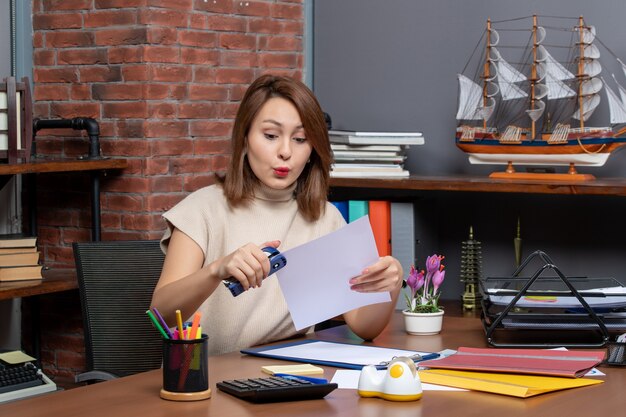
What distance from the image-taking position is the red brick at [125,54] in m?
3.15

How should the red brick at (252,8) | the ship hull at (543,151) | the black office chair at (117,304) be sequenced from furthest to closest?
1. the red brick at (252,8)
2. the ship hull at (543,151)
3. the black office chair at (117,304)

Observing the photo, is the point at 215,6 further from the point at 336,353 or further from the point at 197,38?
the point at 336,353

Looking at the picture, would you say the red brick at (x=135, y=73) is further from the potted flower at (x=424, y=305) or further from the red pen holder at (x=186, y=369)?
the red pen holder at (x=186, y=369)

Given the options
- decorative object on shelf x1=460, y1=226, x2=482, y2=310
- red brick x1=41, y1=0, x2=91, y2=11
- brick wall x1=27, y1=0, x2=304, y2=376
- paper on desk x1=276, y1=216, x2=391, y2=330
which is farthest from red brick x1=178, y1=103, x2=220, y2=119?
paper on desk x1=276, y1=216, x2=391, y2=330

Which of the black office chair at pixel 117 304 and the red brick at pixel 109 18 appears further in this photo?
the red brick at pixel 109 18

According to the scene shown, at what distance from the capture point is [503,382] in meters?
1.78

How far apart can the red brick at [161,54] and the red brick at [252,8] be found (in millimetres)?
343

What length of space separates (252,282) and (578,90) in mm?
1645

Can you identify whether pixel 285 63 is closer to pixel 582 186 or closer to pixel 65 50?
pixel 65 50

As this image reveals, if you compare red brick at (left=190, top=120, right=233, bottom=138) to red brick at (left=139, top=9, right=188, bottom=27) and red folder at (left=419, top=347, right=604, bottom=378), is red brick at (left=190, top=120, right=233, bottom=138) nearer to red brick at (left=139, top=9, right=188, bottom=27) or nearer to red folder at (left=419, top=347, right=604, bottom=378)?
red brick at (left=139, top=9, right=188, bottom=27)

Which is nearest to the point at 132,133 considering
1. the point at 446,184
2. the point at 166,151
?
the point at 166,151

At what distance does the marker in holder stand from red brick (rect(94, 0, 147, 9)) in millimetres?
1488

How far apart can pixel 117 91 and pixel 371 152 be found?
88cm

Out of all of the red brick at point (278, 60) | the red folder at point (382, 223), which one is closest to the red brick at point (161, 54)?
the red brick at point (278, 60)
